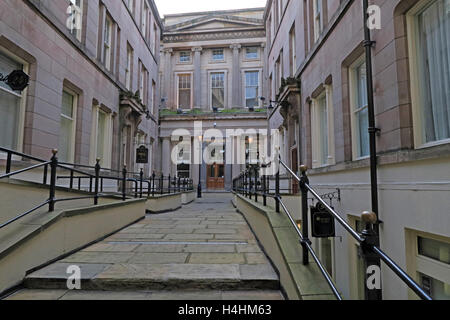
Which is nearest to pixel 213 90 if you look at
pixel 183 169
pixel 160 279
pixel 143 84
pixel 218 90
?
pixel 218 90

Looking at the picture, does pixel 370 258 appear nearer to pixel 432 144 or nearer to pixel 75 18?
pixel 432 144

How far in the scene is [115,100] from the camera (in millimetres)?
12273

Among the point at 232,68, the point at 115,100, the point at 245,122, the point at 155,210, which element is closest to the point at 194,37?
the point at 232,68

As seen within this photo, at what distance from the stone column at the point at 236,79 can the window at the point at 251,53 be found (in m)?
0.85

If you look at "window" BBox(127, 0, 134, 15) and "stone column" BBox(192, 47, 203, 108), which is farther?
"stone column" BBox(192, 47, 203, 108)

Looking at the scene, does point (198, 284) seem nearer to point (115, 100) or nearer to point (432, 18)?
point (432, 18)

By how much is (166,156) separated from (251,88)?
9991 mm

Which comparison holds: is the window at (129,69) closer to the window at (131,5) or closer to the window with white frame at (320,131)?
the window at (131,5)

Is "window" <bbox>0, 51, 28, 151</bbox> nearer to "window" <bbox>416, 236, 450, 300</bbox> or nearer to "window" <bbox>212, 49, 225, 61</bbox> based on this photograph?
"window" <bbox>416, 236, 450, 300</bbox>

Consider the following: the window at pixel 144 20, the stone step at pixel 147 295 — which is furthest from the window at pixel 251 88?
the stone step at pixel 147 295

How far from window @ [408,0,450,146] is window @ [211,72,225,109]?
22272 millimetres

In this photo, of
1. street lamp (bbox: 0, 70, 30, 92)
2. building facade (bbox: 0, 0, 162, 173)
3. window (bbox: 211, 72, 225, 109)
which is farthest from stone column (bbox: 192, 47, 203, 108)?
street lamp (bbox: 0, 70, 30, 92)

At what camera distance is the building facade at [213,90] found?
80.5 feet

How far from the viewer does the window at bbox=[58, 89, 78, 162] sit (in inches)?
340
